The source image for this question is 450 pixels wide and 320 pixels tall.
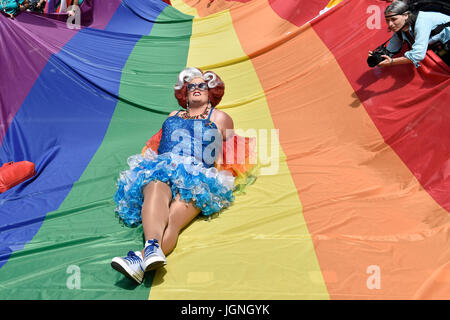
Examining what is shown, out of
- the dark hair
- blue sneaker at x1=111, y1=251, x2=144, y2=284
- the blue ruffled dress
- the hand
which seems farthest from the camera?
the hand

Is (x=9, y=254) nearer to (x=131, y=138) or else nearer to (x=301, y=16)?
(x=131, y=138)

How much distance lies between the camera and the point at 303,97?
11.7 ft

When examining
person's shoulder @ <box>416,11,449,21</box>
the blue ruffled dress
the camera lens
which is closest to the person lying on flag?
the blue ruffled dress

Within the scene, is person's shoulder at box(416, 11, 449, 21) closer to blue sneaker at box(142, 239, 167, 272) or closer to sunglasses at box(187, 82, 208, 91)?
sunglasses at box(187, 82, 208, 91)

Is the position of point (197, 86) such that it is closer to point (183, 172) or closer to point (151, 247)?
point (183, 172)

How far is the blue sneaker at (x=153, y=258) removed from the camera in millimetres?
1624

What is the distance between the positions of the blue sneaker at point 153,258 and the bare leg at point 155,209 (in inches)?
3.0

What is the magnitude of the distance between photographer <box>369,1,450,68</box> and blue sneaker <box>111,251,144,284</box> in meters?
2.39

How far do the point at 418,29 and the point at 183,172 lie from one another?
2013 millimetres

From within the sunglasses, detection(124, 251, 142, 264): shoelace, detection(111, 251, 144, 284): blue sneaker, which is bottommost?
detection(111, 251, 144, 284): blue sneaker

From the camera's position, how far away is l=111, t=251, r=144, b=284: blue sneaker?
62.3 inches

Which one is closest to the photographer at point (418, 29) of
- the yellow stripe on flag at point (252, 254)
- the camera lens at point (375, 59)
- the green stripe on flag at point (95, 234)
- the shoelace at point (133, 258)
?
the camera lens at point (375, 59)

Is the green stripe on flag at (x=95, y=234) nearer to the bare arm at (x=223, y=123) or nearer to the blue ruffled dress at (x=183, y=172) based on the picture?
the blue ruffled dress at (x=183, y=172)
